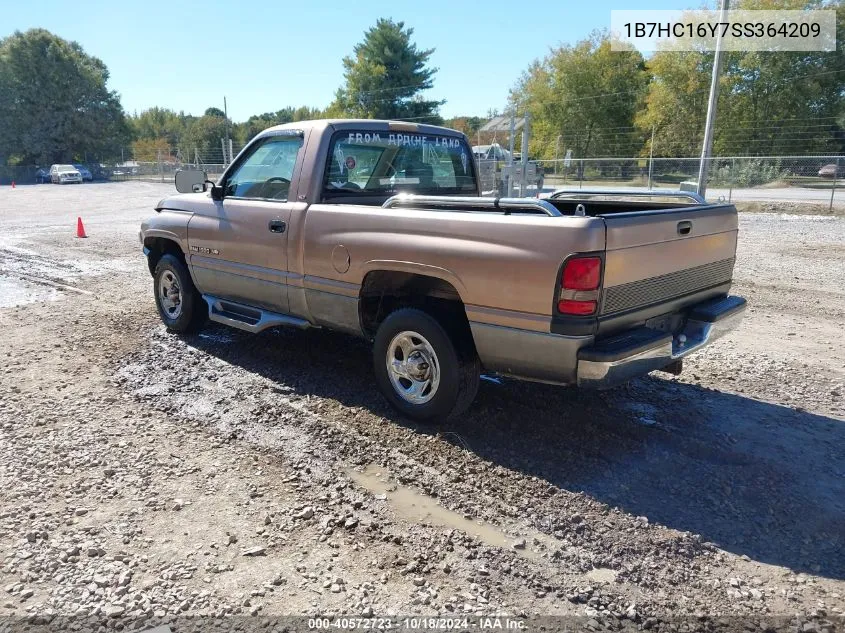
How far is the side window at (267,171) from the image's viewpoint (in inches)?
196

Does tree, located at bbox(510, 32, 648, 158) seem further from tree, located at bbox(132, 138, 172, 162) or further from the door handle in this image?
the door handle

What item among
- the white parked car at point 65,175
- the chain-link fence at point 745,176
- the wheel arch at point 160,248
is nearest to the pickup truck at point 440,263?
the wheel arch at point 160,248

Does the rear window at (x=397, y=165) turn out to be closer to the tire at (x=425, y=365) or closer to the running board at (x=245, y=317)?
the running board at (x=245, y=317)

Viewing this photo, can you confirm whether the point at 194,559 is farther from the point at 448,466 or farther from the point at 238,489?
the point at 448,466

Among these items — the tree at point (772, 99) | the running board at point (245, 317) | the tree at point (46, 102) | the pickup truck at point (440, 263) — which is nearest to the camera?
the pickup truck at point (440, 263)

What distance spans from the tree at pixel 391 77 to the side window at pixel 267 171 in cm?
4163

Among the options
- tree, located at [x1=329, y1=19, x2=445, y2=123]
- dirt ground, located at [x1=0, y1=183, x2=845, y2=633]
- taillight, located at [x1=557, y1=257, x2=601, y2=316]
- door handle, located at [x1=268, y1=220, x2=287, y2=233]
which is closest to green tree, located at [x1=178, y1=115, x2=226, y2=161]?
tree, located at [x1=329, y1=19, x2=445, y2=123]

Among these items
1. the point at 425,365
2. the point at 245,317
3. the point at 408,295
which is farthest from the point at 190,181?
the point at 425,365

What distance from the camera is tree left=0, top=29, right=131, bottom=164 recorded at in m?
58.7

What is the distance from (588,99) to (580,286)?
48448 millimetres

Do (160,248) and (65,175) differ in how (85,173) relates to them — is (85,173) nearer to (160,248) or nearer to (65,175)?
(65,175)

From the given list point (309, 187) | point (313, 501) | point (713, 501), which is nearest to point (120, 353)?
point (309, 187)

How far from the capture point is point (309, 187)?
185 inches

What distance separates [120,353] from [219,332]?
101cm
